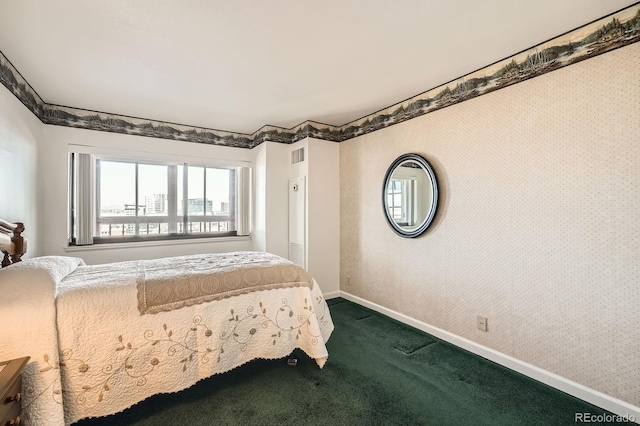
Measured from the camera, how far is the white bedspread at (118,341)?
1396mm

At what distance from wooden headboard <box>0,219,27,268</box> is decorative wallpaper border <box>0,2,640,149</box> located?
3.97 ft

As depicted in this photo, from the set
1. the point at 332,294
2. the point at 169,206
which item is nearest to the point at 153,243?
the point at 169,206

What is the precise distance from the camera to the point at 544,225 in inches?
83.5

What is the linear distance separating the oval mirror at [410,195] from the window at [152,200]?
235 cm

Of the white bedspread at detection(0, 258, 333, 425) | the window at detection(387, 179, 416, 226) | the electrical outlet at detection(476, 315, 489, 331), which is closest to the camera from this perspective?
the white bedspread at detection(0, 258, 333, 425)

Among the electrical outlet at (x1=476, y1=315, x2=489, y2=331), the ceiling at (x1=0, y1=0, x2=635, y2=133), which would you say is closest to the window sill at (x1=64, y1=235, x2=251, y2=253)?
the ceiling at (x1=0, y1=0, x2=635, y2=133)

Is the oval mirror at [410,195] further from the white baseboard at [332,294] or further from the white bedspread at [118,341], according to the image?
the white bedspread at [118,341]

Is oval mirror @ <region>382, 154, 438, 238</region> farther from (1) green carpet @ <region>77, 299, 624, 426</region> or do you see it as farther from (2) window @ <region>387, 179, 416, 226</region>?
(1) green carpet @ <region>77, 299, 624, 426</region>

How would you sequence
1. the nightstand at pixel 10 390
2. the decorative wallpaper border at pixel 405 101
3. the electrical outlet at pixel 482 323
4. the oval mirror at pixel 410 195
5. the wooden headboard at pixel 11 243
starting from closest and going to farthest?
the nightstand at pixel 10 390, the decorative wallpaper border at pixel 405 101, the wooden headboard at pixel 11 243, the electrical outlet at pixel 482 323, the oval mirror at pixel 410 195

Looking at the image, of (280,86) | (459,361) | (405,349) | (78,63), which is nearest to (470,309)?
(459,361)

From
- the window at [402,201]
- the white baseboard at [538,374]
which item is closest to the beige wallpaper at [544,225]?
the white baseboard at [538,374]

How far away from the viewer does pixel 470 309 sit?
2.57m

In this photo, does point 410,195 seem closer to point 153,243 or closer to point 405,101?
point 405,101

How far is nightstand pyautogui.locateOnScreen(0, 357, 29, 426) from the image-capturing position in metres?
1.09
